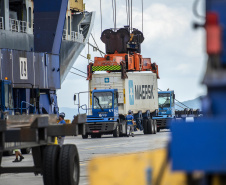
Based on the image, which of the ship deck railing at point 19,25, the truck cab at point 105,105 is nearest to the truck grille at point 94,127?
the truck cab at point 105,105

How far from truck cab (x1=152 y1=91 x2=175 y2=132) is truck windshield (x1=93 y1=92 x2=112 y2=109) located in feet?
25.0

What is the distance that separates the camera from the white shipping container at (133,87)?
4306cm

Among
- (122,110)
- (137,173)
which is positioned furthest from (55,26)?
(137,173)

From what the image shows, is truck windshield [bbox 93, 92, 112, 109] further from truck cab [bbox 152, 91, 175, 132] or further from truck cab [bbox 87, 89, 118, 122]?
truck cab [bbox 152, 91, 175, 132]

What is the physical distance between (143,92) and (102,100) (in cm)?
507

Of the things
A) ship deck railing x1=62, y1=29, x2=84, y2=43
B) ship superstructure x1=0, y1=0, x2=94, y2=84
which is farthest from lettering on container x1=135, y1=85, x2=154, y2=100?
ship deck railing x1=62, y1=29, x2=84, y2=43

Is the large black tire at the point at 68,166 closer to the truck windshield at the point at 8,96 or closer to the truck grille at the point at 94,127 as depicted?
the truck windshield at the point at 8,96

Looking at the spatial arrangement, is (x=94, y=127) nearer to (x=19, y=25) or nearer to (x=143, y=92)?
(x=143, y=92)

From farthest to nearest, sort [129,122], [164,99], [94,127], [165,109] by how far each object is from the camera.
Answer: [164,99] → [165,109] → [129,122] → [94,127]

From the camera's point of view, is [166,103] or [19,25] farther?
[19,25]

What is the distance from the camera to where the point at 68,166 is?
10.8 metres

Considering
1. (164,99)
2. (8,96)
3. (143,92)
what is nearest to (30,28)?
(164,99)

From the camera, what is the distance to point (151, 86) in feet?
155

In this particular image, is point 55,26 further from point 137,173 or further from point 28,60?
point 137,173
